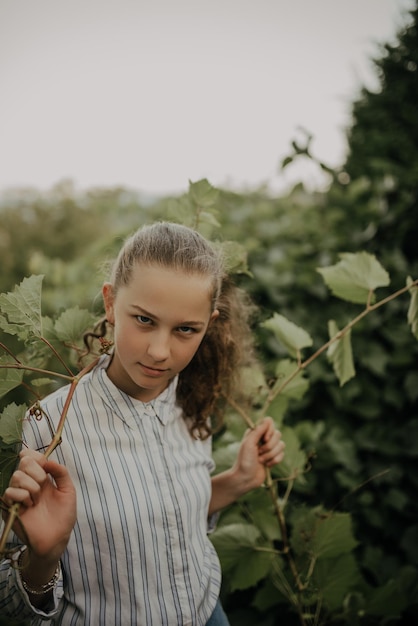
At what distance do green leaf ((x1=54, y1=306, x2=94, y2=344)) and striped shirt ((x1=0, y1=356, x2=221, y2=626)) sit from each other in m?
0.13

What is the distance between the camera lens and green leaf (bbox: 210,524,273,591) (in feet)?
5.70

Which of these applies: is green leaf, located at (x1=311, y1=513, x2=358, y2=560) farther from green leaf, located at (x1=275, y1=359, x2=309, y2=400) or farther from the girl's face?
the girl's face

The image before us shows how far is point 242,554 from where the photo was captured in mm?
1759

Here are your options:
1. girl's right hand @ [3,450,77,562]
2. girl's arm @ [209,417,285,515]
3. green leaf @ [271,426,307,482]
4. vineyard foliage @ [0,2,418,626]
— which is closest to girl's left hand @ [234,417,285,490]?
girl's arm @ [209,417,285,515]

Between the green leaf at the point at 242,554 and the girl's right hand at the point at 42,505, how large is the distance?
2.81 ft

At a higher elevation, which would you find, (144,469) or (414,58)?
(414,58)

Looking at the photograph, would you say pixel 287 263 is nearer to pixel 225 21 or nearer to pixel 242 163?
pixel 242 163

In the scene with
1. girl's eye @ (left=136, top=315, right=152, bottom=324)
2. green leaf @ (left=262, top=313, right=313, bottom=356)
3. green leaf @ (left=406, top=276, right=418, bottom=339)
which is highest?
green leaf @ (left=406, top=276, right=418, bottom=339)

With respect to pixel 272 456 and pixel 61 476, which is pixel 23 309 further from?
pixel 272 456

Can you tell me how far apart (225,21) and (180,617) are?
495 cm

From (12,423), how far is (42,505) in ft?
0.63

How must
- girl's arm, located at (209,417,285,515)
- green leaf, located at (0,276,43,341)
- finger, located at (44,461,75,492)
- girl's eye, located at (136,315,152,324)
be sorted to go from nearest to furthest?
finger, located at (44,461,75,492)
green leaf, located at (0,276,43,341)
girl's eye, located at (136,315,152,324)
girl's arm, located at (209,417,285,515)

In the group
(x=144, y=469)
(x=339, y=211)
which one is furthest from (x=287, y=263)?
(x=144, y=469)

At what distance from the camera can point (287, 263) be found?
3.17 metres
